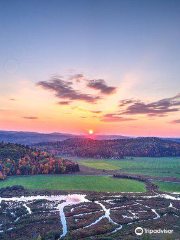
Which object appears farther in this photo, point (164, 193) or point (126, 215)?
point (164, 193)

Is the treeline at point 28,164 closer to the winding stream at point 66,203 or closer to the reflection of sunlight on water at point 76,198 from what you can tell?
the winding stream at point 66,203

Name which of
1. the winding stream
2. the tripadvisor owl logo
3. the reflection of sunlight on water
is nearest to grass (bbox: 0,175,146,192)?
the reflection of sunlight on water

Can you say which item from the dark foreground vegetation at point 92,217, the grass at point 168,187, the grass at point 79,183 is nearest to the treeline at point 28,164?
the grass at point 79,183

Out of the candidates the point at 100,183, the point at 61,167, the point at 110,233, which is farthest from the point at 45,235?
the point at 61,167

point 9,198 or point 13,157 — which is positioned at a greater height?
point 13,157

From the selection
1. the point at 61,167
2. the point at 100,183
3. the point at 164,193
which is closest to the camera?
the point at 164,193

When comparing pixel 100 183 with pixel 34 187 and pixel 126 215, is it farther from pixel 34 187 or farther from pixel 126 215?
pixel 126 215

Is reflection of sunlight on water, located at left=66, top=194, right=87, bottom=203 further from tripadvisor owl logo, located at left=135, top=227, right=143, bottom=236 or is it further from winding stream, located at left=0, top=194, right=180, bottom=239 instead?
tripadvisor owl logo, located at left=135, top=227, right=143, bottom=236

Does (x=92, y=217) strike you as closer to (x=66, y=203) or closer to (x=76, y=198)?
(x=66, y=203)
